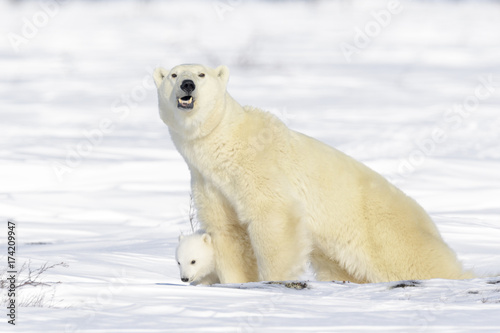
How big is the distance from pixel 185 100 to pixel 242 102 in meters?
10.3

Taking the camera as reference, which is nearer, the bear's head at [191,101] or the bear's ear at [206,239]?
the bear's head at [191,101]

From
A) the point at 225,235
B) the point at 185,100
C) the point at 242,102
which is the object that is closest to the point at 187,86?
the point at 185,100

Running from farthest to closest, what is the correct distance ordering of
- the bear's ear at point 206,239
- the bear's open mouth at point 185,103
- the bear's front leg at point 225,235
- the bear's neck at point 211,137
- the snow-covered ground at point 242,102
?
1. the bear's ear at point 206,239
2. the bear's front leg at point 225,235
3. the bear's neck at point 211,137
4. the bear's open mouth at point 185,103
5. the snow-covered ground at point 242,102

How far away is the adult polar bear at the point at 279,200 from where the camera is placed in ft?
16.1

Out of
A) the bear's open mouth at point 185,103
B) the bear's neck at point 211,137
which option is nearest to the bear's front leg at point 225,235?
the bear's neck at point 211,137

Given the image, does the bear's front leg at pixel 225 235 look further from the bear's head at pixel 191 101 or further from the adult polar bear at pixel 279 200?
the bear's head at pixel 191 101

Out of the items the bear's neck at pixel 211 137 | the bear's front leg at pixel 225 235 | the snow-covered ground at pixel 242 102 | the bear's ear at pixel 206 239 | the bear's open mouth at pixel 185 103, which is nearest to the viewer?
the snow-covered ground at pixel 242 102

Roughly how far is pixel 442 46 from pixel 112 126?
38.4 ft

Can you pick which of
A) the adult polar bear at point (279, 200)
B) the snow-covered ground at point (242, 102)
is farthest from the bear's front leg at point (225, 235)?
the snow-covered ground at point (242, 102)

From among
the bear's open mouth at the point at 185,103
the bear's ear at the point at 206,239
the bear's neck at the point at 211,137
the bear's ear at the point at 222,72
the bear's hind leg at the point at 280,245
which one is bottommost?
the bear's hind leg at the point at 280,245

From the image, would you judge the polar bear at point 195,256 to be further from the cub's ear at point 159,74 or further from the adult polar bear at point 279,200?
the cub's ear at point 159,74

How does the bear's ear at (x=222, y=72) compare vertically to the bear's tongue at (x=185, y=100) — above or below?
above

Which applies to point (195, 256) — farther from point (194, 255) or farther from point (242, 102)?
point (242, 102)

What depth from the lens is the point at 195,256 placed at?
521cm
